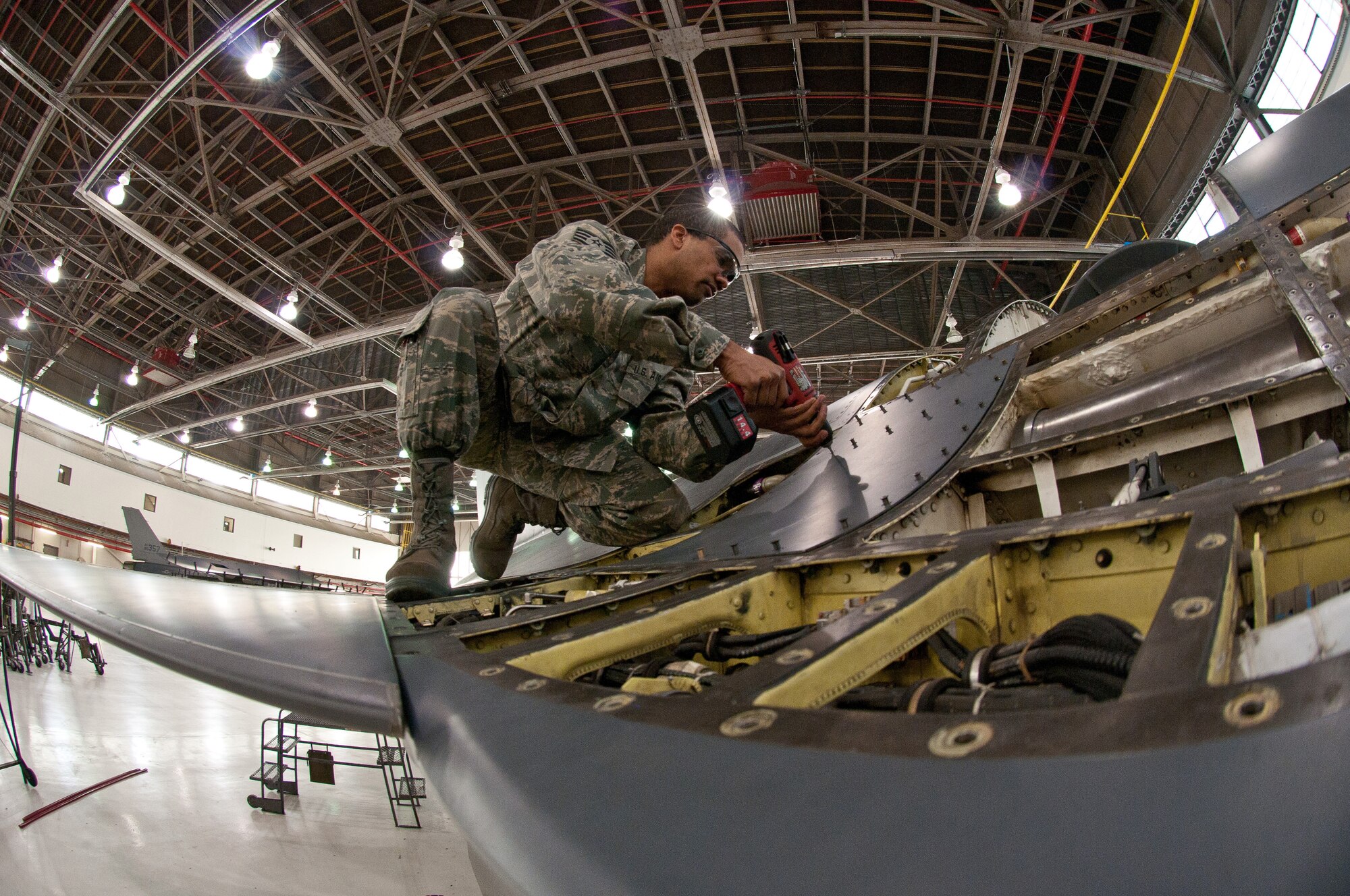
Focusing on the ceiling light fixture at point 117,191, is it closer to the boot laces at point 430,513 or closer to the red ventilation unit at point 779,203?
the red ventilation unit at point 779,203

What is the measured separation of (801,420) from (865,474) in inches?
12.3

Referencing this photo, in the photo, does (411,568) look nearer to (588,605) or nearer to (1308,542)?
(588,605)

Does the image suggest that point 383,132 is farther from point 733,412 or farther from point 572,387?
point 733,412

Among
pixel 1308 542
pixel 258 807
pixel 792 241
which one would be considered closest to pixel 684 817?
pixel 1308 542

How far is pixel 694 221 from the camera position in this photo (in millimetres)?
3113

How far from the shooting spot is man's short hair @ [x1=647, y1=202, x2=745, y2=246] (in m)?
3.07

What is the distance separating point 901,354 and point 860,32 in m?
6.60

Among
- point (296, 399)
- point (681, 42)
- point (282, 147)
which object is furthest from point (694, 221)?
point (296, 399)

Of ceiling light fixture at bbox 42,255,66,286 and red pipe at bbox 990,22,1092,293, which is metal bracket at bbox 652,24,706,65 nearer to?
red pipe at bbox 990,22,1092,293

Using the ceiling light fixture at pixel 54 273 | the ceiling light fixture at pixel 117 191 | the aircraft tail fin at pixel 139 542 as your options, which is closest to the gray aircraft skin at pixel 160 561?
the aircraft tail fin at pixel 139 542

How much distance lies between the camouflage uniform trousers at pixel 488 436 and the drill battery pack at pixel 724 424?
14.5 inches

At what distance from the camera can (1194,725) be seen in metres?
0.37

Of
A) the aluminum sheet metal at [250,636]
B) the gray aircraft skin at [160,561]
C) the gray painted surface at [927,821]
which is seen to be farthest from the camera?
the gray aircraft skin at [160,561]

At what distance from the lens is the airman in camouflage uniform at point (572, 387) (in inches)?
89.0
